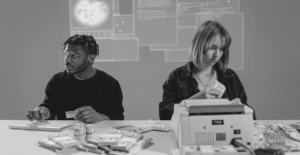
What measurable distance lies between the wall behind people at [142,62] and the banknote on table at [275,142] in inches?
87.4

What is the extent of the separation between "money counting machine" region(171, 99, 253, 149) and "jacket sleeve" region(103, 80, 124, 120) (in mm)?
890

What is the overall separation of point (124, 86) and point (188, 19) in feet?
3.78

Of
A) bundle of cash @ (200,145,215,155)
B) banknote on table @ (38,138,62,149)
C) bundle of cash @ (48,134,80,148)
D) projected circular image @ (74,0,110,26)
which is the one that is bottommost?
banknote on table @ (38,138,62,149)

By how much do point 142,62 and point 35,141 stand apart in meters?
2.11

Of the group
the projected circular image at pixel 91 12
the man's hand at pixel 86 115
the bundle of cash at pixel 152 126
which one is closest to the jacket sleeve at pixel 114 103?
the man's hand at pixel 86 115

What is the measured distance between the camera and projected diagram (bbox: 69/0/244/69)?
3195mm

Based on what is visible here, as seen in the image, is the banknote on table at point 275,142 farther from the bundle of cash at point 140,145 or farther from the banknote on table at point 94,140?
the banknote on table at point 94,140

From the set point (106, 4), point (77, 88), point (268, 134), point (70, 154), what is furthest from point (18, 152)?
point (106, 4)

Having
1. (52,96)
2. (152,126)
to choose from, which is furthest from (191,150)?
(52,96)

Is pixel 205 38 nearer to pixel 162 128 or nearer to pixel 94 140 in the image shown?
pixel 162 128

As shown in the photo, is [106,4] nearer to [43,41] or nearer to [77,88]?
[43,41]

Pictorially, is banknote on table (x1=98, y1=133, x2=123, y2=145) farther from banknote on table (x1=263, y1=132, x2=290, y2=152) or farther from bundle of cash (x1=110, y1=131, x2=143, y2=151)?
banknote on table (x1=263, y1=132, x2=290, y2=152)

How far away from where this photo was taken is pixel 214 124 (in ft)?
3.93

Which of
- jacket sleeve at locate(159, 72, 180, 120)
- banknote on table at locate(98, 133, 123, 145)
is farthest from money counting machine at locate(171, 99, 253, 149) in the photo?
jacket sleeve at locate(159, 72, 180, 120)
